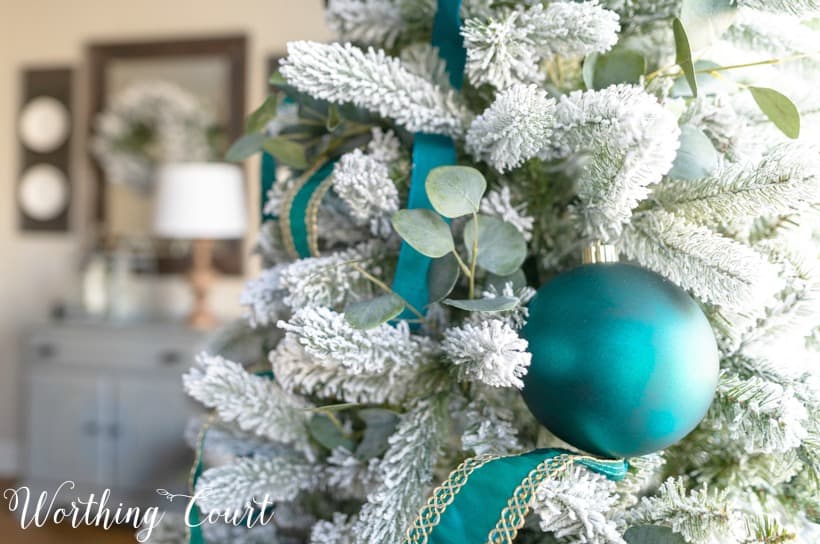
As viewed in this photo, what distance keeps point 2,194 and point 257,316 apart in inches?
132

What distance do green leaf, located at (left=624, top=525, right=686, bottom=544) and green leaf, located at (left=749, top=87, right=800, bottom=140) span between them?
8.4 inches

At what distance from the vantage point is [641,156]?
1.06ft

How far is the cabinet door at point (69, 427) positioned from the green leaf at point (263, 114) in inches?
96.1

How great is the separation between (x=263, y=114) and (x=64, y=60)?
10.3ft

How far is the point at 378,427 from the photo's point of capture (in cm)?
45

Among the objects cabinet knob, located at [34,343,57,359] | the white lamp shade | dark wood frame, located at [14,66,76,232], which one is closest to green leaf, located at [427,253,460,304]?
the white lamp shade

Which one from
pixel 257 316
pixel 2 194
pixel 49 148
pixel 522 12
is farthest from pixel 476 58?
pixel 2 194

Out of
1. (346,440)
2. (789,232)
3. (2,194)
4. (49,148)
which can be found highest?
(789,232)

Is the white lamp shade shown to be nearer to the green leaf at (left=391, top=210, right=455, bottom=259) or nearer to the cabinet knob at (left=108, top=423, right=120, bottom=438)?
the cabinet knob at (left=108, top=423, right=120, bottom=438)

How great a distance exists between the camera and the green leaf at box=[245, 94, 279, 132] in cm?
50

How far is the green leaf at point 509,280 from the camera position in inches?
16.3

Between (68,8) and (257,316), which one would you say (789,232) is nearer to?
(257,316)

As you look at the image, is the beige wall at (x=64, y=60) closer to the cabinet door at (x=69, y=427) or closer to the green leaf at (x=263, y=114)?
the cabinet door at (x=69, y=427)

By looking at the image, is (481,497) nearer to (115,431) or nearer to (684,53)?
(684,53)
